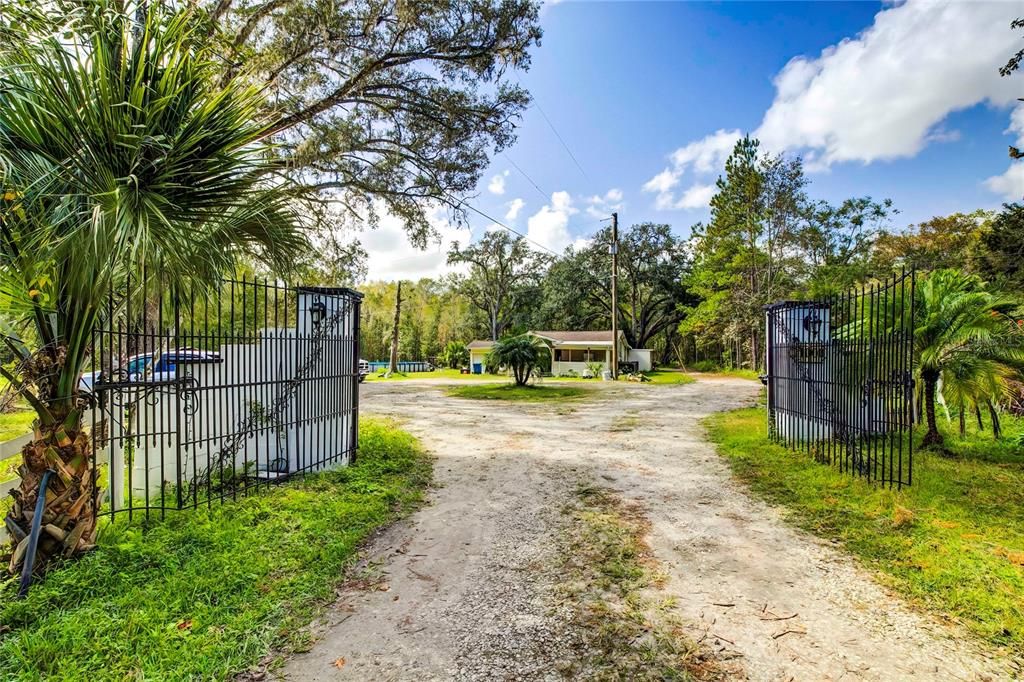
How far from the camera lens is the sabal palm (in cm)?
493

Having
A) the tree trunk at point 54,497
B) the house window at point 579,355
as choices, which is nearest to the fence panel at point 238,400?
the tree trunk at point 54,497

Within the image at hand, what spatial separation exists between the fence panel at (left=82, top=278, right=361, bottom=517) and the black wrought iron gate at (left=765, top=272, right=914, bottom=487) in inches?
227

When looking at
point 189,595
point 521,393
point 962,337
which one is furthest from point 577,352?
point 189,595

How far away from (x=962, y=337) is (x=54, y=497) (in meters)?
8.42

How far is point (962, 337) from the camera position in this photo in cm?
497

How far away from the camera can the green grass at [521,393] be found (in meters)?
13.9

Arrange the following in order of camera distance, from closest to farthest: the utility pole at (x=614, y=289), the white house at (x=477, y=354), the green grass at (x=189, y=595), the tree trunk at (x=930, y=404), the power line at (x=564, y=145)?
the green grass at (x=189, y=595), the tree trunk at (x=930, y=404), the power line at (x=564, y=145), the utility pole at (x=614, y=289), the white house at (x=477, y=354)

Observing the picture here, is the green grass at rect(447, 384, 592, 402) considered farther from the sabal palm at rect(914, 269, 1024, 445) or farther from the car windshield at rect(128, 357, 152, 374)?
the car windshield at rect(128, 357, 152, 374)

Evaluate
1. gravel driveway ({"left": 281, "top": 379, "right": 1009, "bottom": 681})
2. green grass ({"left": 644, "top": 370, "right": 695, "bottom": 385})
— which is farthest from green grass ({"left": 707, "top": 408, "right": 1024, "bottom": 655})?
green grass ({"left": 644, "top": 370, "right": 695, "bottom": 385})

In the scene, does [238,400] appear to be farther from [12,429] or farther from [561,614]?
[12,429]

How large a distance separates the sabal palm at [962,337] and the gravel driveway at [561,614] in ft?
9.87

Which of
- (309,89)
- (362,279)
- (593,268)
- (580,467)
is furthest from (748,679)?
(593,268)

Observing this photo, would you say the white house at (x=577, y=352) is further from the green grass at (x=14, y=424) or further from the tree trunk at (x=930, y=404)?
the green grass at (x=14, y=424)

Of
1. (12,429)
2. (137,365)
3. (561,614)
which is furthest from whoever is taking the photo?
(12,429)
